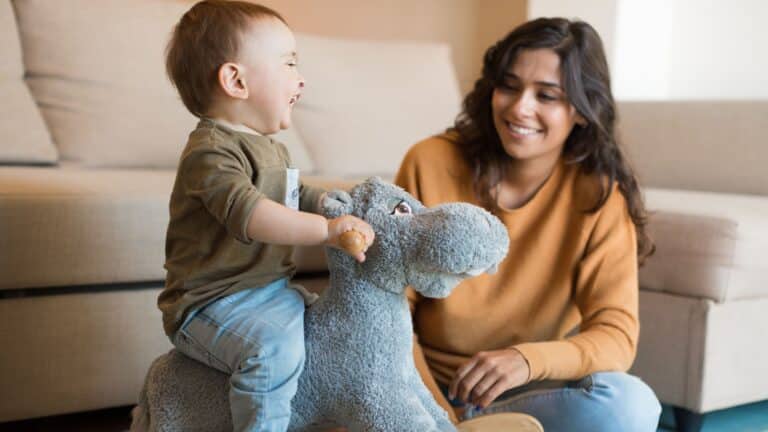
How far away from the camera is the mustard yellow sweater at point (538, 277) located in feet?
4.30

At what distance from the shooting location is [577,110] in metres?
1.37

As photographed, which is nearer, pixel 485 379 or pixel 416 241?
pixel 416 241

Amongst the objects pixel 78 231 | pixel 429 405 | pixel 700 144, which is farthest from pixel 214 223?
pixel 700 144

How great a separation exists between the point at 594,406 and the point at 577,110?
49 cm

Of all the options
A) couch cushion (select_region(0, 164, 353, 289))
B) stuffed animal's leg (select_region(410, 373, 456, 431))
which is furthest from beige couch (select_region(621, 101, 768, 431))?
couch cushion (select_region(0, 164, 353, 289))

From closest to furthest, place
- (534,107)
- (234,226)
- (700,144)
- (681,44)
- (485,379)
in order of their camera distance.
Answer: (234,226) → (485,379) → (534,107) → (700,144) → (681,44)

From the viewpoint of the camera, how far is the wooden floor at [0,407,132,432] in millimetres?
1490

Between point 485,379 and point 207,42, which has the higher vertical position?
point 207,42

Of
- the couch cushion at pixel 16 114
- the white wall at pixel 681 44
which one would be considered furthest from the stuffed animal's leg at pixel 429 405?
the white wall at pixel 681 44

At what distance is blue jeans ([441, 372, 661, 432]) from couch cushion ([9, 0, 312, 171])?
1115mm

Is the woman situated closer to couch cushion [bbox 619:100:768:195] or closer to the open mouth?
the open mouth

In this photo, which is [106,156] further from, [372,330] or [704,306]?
[704,306]

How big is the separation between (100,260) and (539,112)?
2.57ft

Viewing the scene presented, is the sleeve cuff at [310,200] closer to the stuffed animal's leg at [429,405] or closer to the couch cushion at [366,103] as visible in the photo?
the stuffed animal's leg at [429,405]
